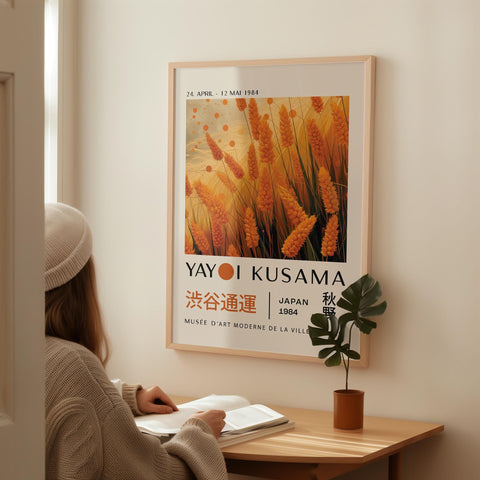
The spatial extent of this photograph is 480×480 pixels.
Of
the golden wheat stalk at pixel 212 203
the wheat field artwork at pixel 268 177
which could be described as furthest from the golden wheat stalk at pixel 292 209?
the golden wheat stalk at pixel 212 203

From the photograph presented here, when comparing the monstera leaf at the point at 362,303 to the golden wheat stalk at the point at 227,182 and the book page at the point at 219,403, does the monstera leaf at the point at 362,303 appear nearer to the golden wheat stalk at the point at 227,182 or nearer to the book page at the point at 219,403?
the book page at the point at 219,403

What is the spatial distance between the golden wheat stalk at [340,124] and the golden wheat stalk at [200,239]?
21.7 inches

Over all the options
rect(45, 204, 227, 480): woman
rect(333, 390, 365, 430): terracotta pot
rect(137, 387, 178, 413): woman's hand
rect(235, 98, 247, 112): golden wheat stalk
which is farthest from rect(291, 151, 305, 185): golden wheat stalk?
rect(45, 204, 227, 480): woman

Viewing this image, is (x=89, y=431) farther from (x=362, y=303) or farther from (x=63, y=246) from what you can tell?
(x=362, y=303)

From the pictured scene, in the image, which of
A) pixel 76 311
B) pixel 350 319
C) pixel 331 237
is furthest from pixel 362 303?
pixel 76 311

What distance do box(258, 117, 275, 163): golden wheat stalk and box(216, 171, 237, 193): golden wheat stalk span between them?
13 centimetres

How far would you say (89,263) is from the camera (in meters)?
1.67

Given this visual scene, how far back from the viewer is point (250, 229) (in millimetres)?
2566

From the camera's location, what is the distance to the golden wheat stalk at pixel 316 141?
96.8 inches

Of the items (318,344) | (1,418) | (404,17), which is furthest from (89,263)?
(404,17)

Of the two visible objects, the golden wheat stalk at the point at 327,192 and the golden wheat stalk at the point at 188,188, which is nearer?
the golden wheat stalk at the point at 327,192

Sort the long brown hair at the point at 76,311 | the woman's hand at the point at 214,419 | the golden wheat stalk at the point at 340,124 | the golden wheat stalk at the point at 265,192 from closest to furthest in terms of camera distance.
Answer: the long brown hair at the point at 76,311 → the woman's hand at the point at 214,419 → the golden wheat stalk at the point at 340,124 → the golden wheat stalk at the point at 265,192

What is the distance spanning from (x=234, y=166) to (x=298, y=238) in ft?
1.05

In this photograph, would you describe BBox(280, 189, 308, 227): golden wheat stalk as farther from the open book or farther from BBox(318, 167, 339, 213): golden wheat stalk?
the open book
